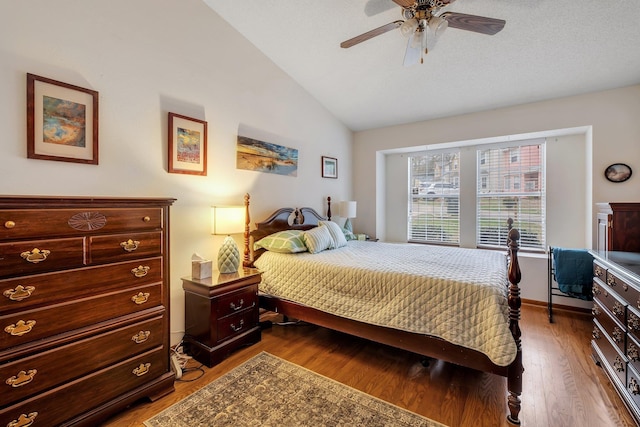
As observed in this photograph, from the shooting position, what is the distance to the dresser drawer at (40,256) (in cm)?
134

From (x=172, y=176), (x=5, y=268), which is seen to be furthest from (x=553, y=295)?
(x=5, y=268)

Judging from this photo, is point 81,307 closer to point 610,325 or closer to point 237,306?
point 237,306

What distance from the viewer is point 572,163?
3688 mm

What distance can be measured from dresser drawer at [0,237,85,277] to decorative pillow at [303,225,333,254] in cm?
196

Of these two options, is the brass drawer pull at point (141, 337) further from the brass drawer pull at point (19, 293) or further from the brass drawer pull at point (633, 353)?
the brass drawer pull at point (633, 353)

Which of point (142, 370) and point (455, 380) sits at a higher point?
point (142, 370)

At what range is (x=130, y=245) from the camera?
69.8 inches

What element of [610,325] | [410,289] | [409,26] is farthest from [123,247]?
[610,325]

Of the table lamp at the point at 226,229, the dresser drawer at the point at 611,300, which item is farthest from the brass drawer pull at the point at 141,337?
the dresser drawer at the point at 611,300

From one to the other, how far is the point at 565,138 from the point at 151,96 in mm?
4816

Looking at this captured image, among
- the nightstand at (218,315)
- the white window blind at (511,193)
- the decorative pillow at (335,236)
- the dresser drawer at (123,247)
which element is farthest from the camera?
the white window blind at (511,193)

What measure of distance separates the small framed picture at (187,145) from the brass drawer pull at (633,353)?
3394 mm

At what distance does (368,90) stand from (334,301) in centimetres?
281

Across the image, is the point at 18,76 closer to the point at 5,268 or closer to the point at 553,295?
the point at 5,268
